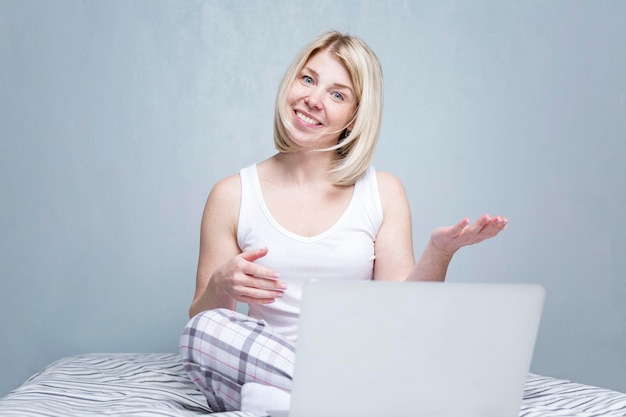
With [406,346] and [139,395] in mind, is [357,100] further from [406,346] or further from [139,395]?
[406,346]

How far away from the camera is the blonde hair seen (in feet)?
6.65

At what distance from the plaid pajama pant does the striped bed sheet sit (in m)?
0.08

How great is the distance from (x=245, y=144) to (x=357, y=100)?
2.69 feet

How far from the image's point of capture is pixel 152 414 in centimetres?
141

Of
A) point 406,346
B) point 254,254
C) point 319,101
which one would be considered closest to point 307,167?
point 319,101

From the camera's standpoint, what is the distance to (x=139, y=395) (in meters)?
1.73

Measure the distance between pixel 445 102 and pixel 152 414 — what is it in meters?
1.84

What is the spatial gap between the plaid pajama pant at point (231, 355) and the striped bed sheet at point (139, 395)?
75mm

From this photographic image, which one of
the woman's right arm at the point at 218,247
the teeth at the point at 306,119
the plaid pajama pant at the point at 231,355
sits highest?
the teeth at the point at 306,119

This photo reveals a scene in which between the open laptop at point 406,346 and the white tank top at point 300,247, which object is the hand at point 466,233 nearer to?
the open laptop at point 406,346

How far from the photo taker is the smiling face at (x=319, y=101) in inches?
79.0

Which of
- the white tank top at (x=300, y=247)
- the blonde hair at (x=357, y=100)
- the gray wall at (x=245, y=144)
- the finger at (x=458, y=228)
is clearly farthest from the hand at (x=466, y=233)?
the gray wall at (x=245, y=144)

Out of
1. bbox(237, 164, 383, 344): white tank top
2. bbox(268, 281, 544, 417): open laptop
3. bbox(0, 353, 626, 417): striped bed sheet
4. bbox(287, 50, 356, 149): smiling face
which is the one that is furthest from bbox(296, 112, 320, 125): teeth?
bbox(268, 281, 544, 417): open laptop

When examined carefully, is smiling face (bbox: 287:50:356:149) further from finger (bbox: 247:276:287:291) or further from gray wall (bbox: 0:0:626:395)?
gray wall (bbox: 0:0:626:395)
